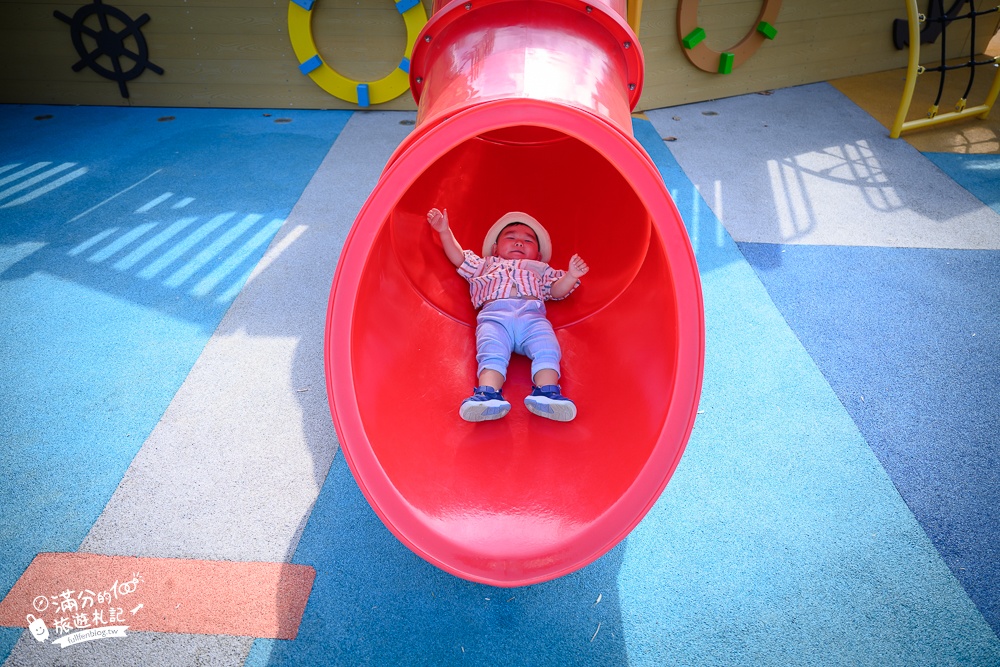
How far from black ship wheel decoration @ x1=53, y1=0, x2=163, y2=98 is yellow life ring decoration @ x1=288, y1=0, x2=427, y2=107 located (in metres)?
1.05

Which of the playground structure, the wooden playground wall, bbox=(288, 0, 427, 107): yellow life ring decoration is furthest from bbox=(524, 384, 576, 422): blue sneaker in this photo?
the playground structure

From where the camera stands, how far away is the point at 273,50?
4145 millimetres

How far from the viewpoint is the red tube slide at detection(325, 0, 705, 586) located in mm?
1283

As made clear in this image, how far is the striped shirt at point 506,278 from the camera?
206 cm

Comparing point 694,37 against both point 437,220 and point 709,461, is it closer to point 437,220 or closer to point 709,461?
point 437,220

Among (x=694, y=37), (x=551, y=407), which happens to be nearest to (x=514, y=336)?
(x=551, y=407)

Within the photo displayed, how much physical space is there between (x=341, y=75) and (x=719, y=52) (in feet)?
9.06

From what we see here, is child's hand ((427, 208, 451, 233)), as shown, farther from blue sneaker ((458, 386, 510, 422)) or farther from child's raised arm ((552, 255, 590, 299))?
blue sneaker ((458, 386, 510, 422))

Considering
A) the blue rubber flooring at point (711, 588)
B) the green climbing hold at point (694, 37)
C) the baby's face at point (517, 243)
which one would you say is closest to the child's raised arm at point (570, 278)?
the baby's face at point (517, 243)

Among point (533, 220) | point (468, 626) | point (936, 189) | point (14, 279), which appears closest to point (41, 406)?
point (14, 279)

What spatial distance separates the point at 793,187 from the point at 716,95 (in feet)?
5.08

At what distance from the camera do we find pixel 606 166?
7.27 ft

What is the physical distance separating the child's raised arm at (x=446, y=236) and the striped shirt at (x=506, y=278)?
3 centimetres

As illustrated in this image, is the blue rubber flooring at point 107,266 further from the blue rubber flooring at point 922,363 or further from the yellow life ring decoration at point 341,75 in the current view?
the blue rubber flooring at point 922,363
